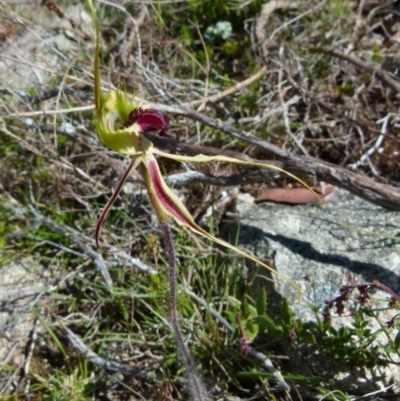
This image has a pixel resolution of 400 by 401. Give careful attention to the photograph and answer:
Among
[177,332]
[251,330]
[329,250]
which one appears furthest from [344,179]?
[177,332]

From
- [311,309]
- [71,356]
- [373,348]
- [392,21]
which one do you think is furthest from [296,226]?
[392,21]

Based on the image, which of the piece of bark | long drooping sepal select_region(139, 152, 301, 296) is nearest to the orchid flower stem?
long drooping sepal select_region(139, 152, 301, 296)

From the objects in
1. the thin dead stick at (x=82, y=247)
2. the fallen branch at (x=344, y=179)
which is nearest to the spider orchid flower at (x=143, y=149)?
the fallen branch at (x=344, y=179)

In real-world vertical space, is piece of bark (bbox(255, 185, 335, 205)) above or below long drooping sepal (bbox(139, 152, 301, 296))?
above

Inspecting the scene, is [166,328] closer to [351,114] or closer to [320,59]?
[351,114]

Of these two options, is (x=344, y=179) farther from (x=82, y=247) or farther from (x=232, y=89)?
(x=82, y=247)

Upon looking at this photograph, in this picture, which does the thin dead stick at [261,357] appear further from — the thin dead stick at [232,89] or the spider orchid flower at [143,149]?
the thin dead stick at [232,89]

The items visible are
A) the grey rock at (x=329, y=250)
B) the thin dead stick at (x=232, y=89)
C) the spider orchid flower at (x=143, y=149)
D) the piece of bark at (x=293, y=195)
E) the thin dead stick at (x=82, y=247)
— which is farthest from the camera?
the thin dead stick at (x=232, y=89)

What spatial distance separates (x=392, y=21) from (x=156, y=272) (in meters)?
2.05

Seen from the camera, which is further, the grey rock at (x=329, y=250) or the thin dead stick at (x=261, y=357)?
the grey rock at (x=329, y=250)

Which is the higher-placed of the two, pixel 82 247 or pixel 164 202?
pixel 82 247

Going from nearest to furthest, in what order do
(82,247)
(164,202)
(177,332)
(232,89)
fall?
(164,202) → (177,332) → (82,247) → (232,89)

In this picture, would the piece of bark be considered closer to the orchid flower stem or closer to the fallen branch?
the fallen branch

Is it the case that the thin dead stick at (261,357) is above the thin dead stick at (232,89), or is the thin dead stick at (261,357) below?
below
